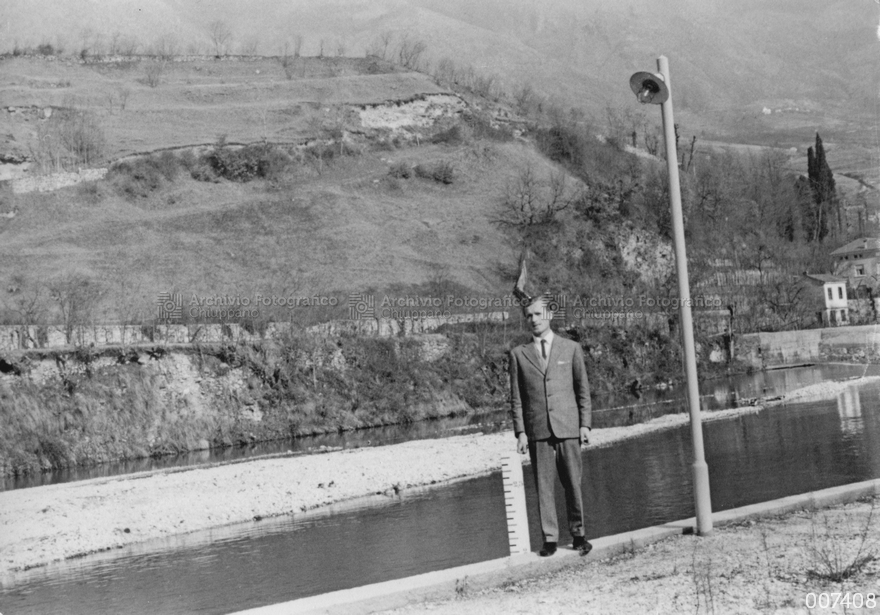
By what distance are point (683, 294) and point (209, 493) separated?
17.5m

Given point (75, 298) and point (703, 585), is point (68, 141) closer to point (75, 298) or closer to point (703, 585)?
point (75, 298)

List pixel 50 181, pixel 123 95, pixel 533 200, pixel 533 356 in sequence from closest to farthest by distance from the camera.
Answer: pixel 533 356 < pixel 50 181 < pixel 533 200 < pixel 123 95

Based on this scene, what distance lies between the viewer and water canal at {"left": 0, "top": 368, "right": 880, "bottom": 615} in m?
15.6

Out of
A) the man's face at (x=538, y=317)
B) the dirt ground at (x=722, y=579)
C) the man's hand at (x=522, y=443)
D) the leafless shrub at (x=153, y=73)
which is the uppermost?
the leafless shrub at (x=153, y=73)

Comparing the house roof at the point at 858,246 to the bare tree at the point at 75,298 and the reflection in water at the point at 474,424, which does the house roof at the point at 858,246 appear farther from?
the bare tree at the point at 75,298

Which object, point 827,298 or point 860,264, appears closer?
point 827,298

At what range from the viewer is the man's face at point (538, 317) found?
10.9m

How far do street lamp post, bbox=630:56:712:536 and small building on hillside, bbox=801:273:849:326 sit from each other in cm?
7840

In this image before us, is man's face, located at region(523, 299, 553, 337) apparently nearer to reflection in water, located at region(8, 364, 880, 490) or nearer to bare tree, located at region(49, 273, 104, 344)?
reflection in water, located at region(8, 364, 880, 490)

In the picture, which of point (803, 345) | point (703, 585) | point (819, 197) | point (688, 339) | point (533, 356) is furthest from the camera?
point (819, 197)

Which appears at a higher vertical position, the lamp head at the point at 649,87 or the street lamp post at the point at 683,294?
the lamp head at the point at 649,87

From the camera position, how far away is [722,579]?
30.5 feet

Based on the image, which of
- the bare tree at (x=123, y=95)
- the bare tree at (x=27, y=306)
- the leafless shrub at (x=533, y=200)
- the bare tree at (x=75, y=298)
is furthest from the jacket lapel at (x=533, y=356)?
the bare tree at (x=123, y=95)

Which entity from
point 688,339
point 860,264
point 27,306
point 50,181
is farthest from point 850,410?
point 50,181
